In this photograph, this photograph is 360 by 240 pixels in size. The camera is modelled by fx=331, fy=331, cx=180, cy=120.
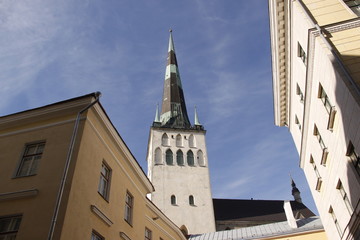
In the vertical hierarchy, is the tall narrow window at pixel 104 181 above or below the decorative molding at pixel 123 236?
above

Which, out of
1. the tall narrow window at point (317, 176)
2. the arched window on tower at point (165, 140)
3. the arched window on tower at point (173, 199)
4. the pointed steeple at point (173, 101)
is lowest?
the tall narrow window at point (317, 176)

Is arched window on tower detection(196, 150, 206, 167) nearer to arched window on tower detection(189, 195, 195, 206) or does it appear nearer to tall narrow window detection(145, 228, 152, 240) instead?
arched window on tower detection(189, 195, 195, 206)

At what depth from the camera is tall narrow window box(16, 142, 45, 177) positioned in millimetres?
10328

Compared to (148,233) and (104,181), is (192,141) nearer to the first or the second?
(148,233)

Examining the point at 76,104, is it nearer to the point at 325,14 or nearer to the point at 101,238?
the point at 101,238

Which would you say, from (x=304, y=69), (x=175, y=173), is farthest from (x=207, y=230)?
(x=304, y=69)

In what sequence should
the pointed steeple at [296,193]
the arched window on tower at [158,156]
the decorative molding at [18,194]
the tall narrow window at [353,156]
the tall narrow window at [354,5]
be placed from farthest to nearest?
the pointed steeple at [296,193], the arched window on tower at [158,156], the tall narrow window at [354,5], the tall narrow window at [353,156], the decorative molding at [18,194]

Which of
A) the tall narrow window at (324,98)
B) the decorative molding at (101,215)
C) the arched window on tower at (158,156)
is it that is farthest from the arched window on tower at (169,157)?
the decorative molding at (101,215)

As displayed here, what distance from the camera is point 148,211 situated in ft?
58.1

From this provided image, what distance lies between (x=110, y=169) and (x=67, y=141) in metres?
2.33

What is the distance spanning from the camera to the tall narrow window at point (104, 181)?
11462 millimetres

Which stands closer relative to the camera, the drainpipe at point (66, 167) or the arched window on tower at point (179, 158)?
the drainpipe at point (66, 167)

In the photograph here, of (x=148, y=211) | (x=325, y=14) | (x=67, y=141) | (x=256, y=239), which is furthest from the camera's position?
(x=256, y=239)

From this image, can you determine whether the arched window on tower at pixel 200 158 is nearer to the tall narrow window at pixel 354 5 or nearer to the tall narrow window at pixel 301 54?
the tall narrow window at pixel 301 54
